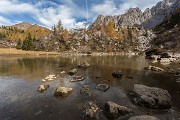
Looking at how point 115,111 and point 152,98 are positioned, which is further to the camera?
point 152,98

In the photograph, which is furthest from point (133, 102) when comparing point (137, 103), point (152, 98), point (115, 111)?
point (115, 111)

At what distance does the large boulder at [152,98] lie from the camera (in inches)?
871

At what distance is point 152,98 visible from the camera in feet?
75.6

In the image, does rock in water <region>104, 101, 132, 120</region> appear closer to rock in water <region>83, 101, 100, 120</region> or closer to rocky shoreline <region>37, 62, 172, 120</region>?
rocky shoreline <region>37, 62, 172, 120</region>

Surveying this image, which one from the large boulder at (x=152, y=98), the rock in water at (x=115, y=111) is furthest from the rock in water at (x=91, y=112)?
the large boulder at (x=152, y=98)

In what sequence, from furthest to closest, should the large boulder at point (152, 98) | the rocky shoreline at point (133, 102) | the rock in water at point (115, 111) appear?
the large boulder at point (152, 98) → the rock in water at point (115, 111) → the rocky shoreline at point (133, 102)

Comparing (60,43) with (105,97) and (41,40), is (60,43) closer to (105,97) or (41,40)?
(41,40)

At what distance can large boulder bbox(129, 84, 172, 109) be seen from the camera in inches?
871

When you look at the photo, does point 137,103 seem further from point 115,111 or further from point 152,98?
point 115,111

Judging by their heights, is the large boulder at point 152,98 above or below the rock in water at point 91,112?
above

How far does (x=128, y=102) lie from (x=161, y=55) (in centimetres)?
8161

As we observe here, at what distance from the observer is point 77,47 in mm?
170375

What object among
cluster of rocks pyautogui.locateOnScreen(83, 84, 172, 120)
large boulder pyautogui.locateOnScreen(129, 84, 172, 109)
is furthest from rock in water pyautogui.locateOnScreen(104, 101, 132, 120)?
large boulder pyautogui.locateOnScreen(129, 84, 172, 109)

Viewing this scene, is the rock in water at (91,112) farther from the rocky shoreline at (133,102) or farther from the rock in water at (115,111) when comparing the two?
the rock in water at (115,111)
